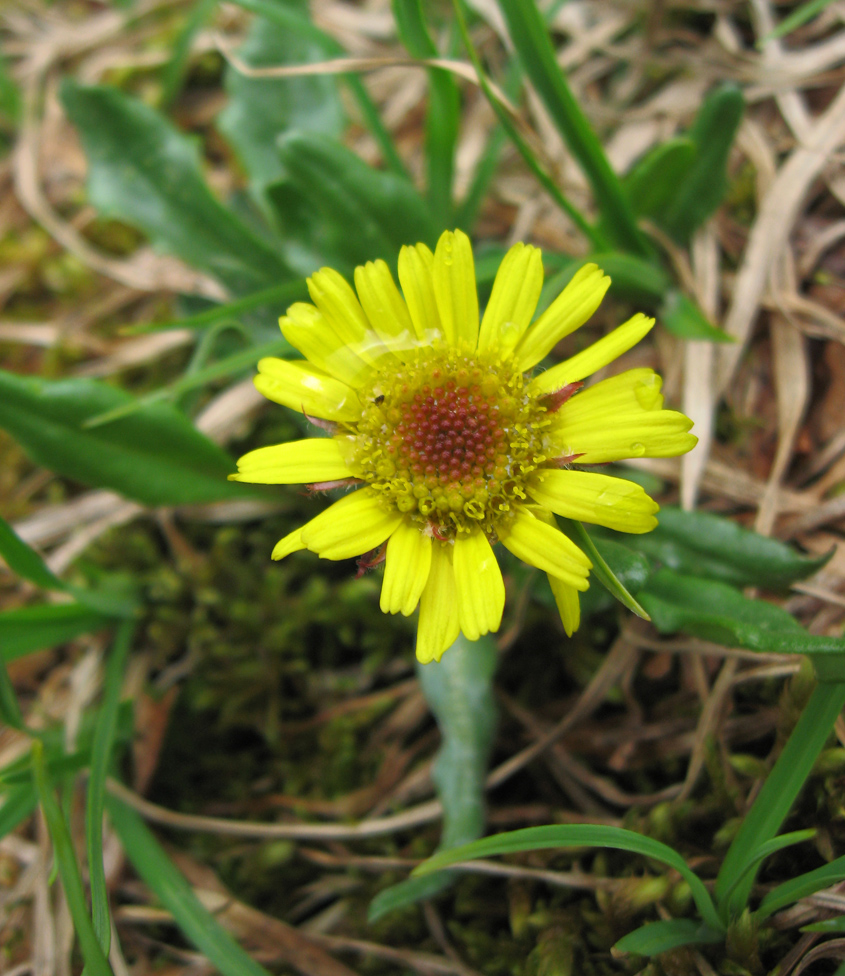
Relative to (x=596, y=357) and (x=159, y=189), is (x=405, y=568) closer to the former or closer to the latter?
(x=596, y=357)

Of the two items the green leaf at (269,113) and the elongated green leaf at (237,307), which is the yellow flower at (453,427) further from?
the green leaf at (269,113)

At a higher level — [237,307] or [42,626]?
[237,307]

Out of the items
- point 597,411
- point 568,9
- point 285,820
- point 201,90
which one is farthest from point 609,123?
point 285,820

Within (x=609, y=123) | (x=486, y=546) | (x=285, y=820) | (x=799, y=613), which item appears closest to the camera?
(x=486, y=546)

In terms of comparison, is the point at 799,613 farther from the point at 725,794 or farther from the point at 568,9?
the point at 568,9

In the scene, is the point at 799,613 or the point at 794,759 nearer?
the point at 794,759

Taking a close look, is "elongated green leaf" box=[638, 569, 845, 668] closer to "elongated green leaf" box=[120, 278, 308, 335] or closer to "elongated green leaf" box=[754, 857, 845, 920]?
"elongated green leaf" box=[754, 857, 845, 920]

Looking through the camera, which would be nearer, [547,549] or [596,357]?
[547,549]

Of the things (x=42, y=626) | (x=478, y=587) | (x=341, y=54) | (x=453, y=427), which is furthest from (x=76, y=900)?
(x=341, y=54)
